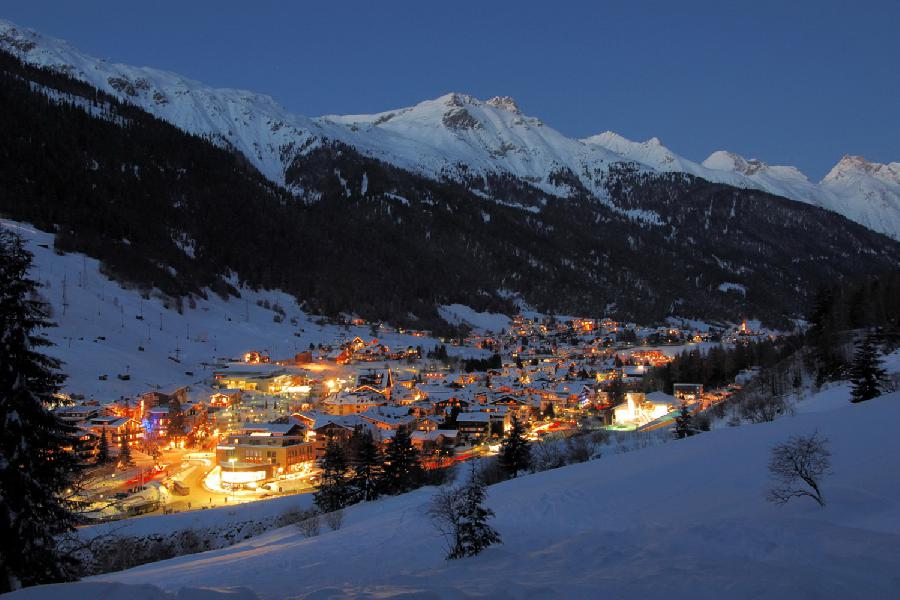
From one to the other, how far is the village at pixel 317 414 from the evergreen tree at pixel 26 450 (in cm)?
80

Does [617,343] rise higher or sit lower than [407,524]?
higher

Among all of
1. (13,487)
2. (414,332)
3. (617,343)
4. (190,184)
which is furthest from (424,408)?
(190,184)

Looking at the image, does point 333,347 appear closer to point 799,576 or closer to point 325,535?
point 325,535

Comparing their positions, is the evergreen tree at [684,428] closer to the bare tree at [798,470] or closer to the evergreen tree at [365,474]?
the evergreen tree at [365,474]

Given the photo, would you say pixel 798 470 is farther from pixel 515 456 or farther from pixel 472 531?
pixel 515 456

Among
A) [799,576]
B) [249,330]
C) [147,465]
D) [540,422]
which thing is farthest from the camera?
[249,330]

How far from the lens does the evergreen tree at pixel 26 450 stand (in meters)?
9.77

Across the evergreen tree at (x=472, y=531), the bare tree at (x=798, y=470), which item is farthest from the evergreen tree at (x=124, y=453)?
the bare tree at (x=798, y=470)

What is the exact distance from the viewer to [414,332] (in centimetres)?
13275

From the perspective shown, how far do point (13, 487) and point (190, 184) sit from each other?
517ft

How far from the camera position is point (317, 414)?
173 feet

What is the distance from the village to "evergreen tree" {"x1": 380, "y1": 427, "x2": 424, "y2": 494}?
18.1 ft

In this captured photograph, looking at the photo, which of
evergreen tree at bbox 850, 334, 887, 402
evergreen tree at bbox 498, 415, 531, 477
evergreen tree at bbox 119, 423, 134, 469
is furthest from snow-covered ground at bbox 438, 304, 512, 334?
evergreen tree at bbox 850, 334, 887, 402

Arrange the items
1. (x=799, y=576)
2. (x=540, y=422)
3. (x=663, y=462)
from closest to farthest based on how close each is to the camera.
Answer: (x=799, y=576), (x=663, y=462), (x=540, y=422)
